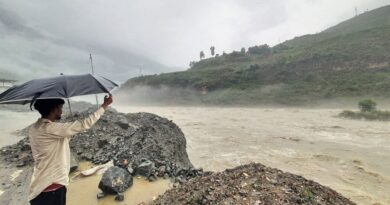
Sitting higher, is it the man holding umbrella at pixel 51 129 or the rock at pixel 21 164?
the man holding umbrella at pixel 51 129

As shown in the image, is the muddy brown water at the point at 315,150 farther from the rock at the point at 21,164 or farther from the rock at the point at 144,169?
the rock at the point at 21,164

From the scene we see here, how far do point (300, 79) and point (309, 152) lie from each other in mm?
39984

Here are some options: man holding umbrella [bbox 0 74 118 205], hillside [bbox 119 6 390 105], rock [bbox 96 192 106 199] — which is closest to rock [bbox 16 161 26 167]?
rock [bbox 96 192 106 199]

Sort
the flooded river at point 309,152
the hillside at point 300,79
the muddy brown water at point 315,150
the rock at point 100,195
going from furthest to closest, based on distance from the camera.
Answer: the hillside at point 300,79 → the muddy brown water at point 315,150 → the flooded river at point 309,152 → the rock at point 100,195

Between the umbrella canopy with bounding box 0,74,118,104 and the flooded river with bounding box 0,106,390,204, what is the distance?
4074 millimetres

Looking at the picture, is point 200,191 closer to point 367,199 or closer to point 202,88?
point 367,199

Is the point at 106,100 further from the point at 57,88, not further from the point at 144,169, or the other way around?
the point at 144,169

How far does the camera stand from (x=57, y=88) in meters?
3.50

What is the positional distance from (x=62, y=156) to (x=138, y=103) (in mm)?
76415

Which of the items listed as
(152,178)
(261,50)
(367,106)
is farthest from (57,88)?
(261,50)

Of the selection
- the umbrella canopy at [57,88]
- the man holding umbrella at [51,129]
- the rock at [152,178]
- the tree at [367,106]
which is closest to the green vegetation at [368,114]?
the tree at [367,106]

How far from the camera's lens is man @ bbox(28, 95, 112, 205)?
3480mm

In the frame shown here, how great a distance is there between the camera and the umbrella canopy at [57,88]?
11.3 ft

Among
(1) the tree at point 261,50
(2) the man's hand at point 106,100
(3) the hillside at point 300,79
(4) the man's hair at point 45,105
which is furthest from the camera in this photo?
(1) the tree at point 261,50
